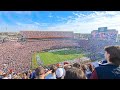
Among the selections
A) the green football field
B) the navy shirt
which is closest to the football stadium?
the green football field

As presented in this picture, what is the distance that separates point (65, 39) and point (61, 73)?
21.5 inches

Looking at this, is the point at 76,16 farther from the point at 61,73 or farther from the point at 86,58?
the point at 61,73

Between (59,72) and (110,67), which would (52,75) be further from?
(110,67)

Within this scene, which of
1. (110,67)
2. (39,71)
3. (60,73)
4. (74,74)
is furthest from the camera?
(39,71)

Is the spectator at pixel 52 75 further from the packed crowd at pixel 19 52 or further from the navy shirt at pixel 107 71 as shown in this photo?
the navy shirt at pixel 107 71

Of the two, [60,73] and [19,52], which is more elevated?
[19,52]

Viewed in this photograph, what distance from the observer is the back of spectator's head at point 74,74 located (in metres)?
3.36

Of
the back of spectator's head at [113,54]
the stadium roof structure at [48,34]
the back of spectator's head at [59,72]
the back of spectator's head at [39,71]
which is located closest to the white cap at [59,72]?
the back of spectator's head at [59,72]

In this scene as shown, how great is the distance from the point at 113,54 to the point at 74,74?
0.62 meters

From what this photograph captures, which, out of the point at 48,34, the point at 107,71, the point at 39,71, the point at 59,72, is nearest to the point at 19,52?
the point at 39,71

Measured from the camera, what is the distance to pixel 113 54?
3436 millimetres

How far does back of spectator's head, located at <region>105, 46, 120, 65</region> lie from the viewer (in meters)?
3.41
